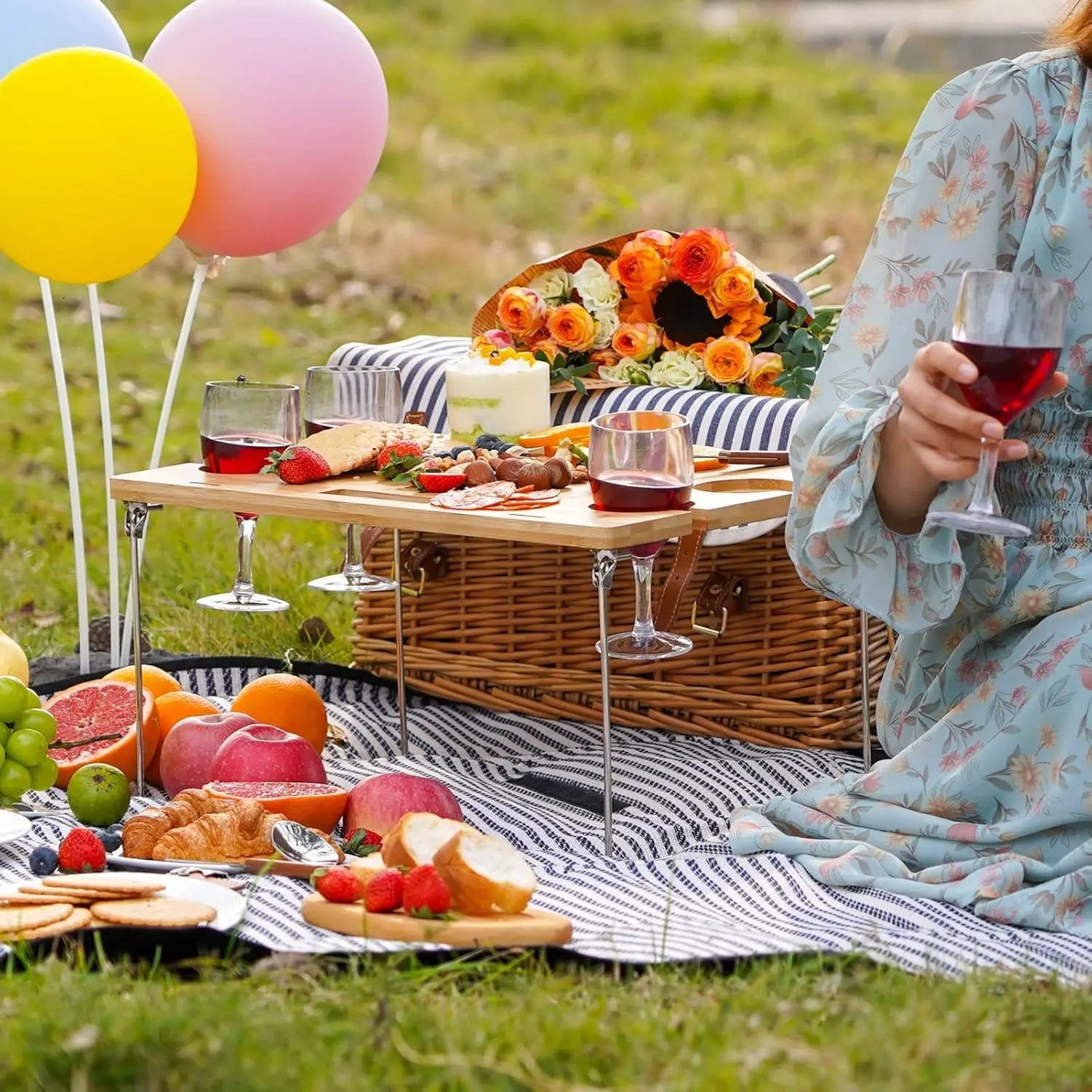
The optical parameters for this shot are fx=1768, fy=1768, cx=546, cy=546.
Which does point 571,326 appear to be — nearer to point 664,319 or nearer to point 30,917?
point 664,319

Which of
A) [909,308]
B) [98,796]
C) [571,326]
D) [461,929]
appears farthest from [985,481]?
[571,326]

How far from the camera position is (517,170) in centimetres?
1043

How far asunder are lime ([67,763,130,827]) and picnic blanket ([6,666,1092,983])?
7cm

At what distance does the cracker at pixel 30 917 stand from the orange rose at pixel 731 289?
7.50 ft

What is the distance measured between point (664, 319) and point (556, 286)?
281mm

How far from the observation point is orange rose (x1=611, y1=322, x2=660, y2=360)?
4297 millimetres

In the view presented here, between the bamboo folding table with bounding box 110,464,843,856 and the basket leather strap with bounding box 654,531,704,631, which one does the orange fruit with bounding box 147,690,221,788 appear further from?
the basket leather strap with bounding box 654,531,704,631

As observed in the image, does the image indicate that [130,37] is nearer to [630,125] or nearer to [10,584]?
[630,125]

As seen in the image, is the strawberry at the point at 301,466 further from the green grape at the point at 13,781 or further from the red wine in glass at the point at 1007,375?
the red wine in glass at the point at 1007,375

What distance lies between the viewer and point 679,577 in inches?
133

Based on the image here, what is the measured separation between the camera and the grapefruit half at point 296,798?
3195 mm

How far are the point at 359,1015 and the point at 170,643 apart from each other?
10.0ft

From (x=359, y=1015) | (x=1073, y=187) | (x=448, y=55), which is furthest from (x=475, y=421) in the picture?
(x=448, y=55)

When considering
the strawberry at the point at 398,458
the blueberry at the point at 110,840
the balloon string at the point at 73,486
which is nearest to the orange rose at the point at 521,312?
the strawberry at the point at 398,458
